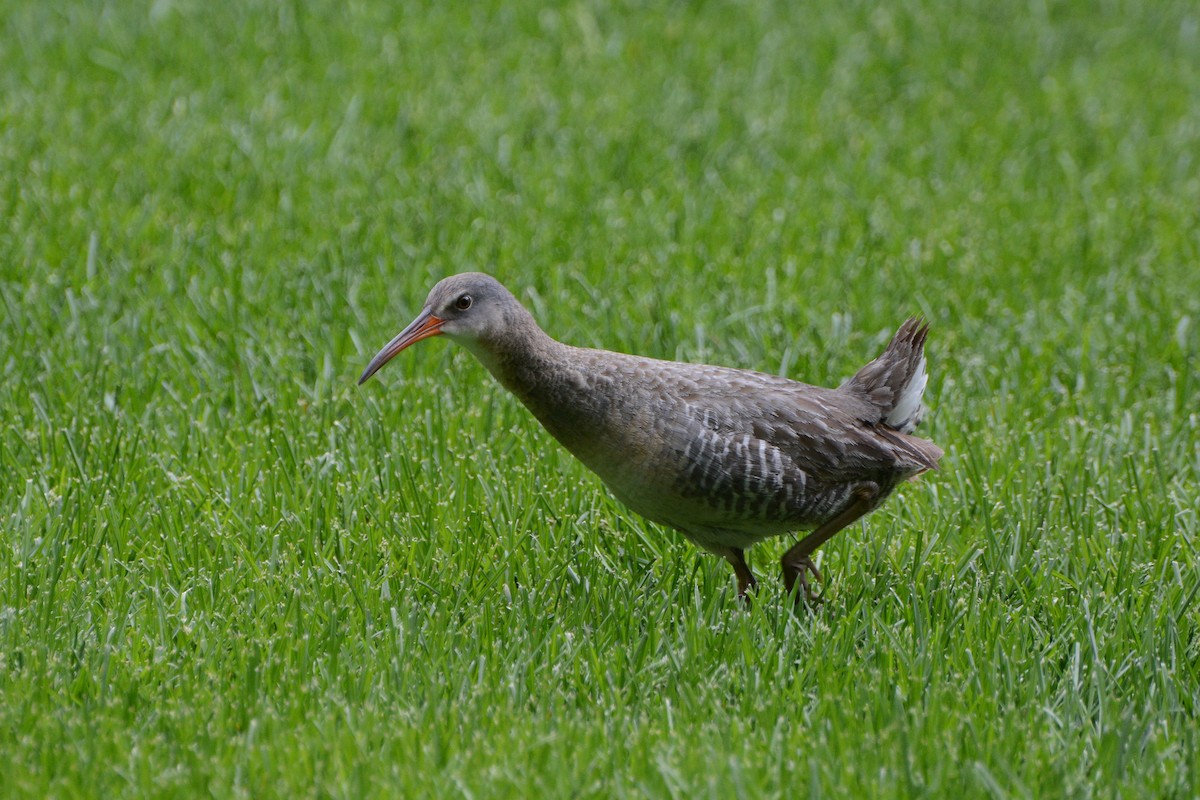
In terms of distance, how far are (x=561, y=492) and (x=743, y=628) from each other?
3.86 ft

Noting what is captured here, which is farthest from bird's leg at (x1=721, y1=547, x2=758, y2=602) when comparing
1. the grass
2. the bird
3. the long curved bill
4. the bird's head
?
the long curved bill

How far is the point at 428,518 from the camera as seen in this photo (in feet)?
16.1

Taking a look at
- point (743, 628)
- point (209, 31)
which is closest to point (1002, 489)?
point (743, 628)

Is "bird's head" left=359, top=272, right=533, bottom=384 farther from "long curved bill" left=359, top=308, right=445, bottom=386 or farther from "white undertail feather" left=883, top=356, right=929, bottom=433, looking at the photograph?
"white undertail feather" left=883, top=356, right=929, bottom=433

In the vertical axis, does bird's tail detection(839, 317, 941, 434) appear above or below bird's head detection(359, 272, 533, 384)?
below

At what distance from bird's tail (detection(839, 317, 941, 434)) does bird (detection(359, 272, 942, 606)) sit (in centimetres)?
16

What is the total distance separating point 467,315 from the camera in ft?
14.4

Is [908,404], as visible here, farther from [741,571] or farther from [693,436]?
[693,436]

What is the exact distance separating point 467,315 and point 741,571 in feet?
3.76

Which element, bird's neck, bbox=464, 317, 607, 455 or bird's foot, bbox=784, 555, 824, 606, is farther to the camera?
bird's foot, bbox=784, 555, 824, 606

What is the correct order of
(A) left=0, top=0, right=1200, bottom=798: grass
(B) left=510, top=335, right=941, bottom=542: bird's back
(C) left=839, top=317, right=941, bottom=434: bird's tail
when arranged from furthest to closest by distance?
1. (C) left=839, top=317, right=941, bottom=434: bird's tail
2. (B) left=510, top=335, right=941, bottom=542: bird's back
3. (A) left=0, top=0, right=1200, bottom=798: grass

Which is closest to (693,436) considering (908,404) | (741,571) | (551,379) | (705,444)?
(705,444)

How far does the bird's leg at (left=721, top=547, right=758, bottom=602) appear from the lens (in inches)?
181

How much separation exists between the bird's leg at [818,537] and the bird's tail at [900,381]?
0.32m
